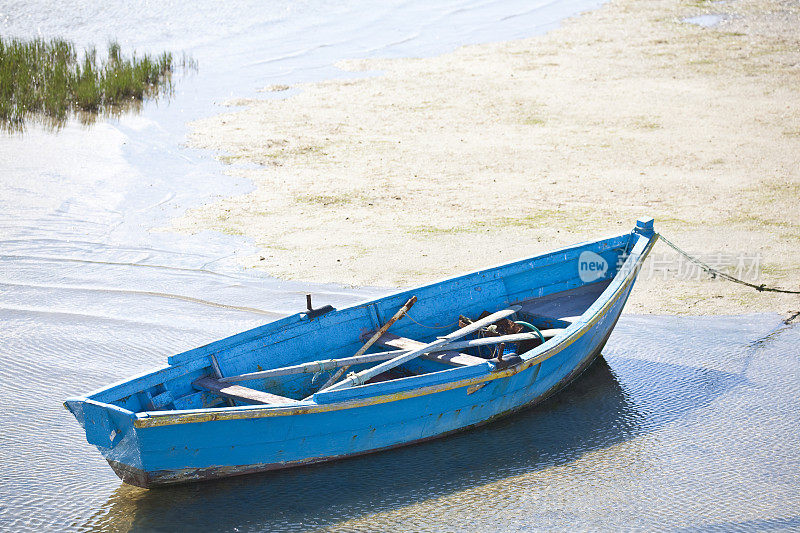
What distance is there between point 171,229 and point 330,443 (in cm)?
490

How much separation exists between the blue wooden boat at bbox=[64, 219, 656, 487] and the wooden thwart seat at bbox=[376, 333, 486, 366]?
0.01 m

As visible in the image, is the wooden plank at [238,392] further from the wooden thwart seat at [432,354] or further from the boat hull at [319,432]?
the wooden thwart seat at [432,354]

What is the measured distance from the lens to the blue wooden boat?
5.05 m

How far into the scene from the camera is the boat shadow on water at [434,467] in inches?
201

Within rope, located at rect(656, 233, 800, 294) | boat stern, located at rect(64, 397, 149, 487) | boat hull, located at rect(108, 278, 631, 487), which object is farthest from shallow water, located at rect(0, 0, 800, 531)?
rope, located at rect(656, 233, 800, 294)

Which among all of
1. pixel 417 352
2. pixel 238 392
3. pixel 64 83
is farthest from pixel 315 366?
pixel 64 83

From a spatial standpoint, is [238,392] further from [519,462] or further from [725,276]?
[725,276]

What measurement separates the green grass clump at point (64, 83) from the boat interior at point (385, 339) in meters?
8.76

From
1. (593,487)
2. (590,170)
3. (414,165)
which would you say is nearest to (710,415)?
(593,487)

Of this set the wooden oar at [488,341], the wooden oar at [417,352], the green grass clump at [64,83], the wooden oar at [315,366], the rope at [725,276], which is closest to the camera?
the wooden oar at [417,352]

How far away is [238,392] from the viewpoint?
18.0 ft

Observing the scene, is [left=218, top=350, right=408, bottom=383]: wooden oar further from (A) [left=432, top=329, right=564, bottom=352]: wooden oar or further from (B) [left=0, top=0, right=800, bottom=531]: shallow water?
(B) [left=0, top=0, right=800, bottom=531]: shallow water

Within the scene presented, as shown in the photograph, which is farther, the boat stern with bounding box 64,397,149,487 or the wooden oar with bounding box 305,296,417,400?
the wooden oar with bounding box 305,296,417,400

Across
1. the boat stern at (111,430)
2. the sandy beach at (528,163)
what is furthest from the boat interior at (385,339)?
the sandy beach at (528,163)
